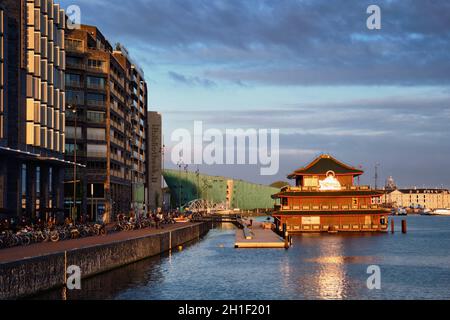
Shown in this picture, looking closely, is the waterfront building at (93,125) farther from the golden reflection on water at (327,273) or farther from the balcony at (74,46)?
the golden reflection on water at (327,273)

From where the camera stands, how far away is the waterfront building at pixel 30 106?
79125 mm

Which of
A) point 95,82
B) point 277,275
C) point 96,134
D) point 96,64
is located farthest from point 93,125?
point 277,275

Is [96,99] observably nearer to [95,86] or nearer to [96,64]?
[95,86]

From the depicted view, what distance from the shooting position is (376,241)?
340 ft

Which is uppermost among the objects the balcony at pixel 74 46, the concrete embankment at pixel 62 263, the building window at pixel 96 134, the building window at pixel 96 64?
the balcony at pixel 74 46

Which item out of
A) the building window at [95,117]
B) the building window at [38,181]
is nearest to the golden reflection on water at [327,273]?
the building window at [38,181]

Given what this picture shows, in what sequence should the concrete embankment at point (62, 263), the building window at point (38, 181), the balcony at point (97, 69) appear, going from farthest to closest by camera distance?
the balcony at point (97, 69) < the building window at point (38, 181) < the concrete embankment at point (62, 263)

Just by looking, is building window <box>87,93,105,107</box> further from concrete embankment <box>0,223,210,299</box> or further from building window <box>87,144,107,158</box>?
concrete embankment <box>0,223,210,299</box>

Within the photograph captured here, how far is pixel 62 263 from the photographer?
4512 cm

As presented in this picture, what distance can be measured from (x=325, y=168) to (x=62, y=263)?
79.8m

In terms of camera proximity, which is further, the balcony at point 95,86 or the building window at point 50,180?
the balcony at point 95,86

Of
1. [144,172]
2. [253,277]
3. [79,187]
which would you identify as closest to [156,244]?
[253,277]
